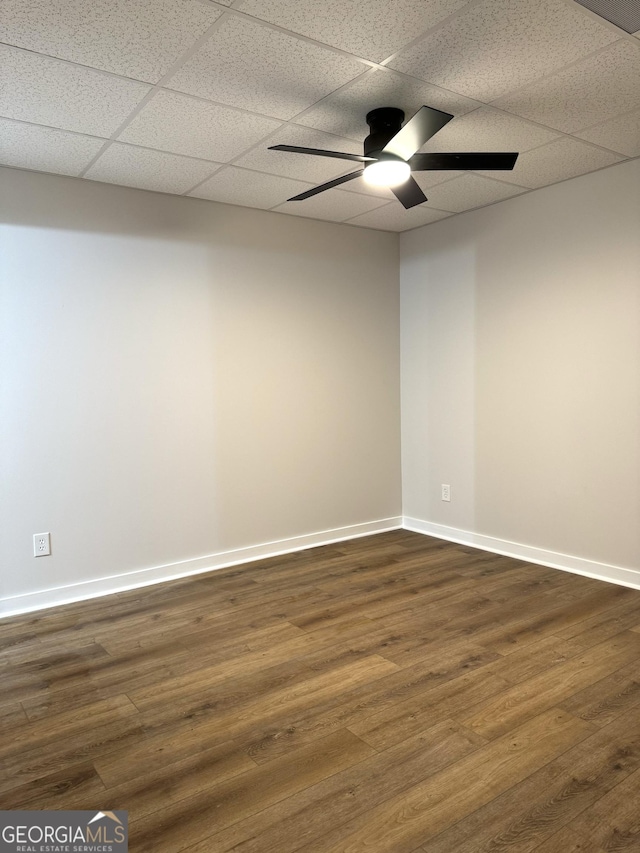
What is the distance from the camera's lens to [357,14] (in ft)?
6.27

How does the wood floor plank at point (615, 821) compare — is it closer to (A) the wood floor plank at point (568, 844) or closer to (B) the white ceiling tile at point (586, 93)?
(A) the wood floor plank at point (568, 844)

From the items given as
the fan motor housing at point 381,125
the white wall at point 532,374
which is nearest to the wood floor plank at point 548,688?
the white wall at point 532,374

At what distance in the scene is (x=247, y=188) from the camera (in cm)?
355

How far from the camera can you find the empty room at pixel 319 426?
6.06 feet

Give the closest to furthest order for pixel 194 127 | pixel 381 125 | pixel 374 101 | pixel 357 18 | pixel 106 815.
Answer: pixel 106 815 → pixel 357 18 → pixel 374 101 → pixel 381 125 → pixel 194 127

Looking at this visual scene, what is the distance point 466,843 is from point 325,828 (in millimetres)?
373

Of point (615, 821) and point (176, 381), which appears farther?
point (176, 381)

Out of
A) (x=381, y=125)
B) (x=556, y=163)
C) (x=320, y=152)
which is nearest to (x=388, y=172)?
(x=381, y=125)

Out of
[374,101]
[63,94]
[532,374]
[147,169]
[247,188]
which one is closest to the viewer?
[63,94]

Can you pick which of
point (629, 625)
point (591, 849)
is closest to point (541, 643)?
point (629, 625)

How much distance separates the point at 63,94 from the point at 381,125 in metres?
1.32

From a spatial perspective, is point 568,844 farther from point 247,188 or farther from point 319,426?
point 247,188

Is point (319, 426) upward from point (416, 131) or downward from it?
downward

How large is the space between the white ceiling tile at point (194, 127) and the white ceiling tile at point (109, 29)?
0.31 meters
